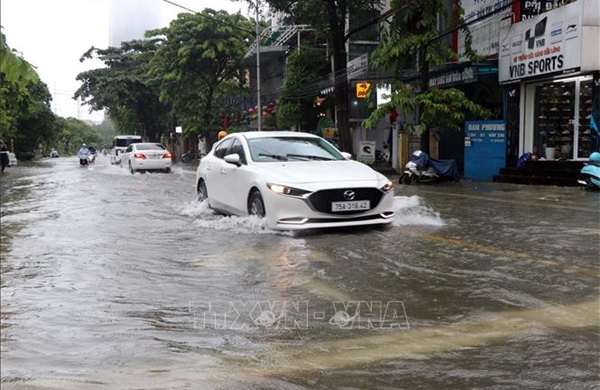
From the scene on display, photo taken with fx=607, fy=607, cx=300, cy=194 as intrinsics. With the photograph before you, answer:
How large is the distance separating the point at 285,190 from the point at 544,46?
11016mm

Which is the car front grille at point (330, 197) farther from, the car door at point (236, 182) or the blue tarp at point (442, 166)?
the blue tarp at point (442, 166)

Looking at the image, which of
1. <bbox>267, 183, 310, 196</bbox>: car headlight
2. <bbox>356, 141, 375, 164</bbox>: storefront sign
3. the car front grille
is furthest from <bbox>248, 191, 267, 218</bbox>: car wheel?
<bbox>356, 141, 375, 164</bbox>: storefront sign

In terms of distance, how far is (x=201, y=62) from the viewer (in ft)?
121

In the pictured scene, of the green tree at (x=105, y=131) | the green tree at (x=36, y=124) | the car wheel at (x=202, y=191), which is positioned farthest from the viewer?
the green tree at (x=105, y=131)

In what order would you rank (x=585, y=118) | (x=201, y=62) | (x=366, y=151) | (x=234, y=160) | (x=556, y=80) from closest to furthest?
1. (x=234, y=160)
2. (x=585, y=118)
3. (x=556, y=80)
4. (x=366, y=151)
5. (x=201, y=62)

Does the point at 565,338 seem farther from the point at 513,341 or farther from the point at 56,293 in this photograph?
the point at 56,293

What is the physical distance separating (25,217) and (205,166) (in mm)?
3213

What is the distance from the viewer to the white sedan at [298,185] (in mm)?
7570

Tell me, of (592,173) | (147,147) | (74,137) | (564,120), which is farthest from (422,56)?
(74,137)

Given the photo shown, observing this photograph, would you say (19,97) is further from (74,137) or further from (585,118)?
(74,137)

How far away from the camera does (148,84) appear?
46062 millimetres

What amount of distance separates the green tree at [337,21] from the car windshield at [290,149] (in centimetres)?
993

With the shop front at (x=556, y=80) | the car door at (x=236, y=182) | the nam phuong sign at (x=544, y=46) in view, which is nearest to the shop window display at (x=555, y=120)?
the shop front at (x=556, y=80)

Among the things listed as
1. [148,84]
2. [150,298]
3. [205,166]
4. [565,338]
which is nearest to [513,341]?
[565,338]
